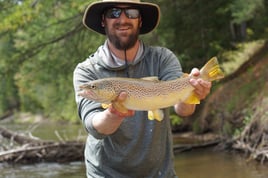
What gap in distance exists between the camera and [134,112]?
9.91 feet

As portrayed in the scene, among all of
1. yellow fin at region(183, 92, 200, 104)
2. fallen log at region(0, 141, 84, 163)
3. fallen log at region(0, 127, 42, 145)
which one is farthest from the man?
fallen log at region(0, 127, 42, 145)

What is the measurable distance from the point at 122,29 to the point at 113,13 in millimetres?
160

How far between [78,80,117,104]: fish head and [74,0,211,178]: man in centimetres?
36

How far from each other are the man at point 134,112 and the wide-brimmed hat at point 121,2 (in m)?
0.01

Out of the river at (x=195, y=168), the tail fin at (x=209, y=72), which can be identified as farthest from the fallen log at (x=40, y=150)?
the tail fin at (x=209, y=72)

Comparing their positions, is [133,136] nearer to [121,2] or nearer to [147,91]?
[147,91]

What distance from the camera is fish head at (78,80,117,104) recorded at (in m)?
2.63

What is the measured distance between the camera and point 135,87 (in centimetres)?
269

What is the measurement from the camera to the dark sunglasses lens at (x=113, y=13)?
3209 mm

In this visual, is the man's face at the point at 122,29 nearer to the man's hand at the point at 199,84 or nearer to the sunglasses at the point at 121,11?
the sunglasses at the point at 121,11

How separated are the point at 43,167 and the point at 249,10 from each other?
5907 mm

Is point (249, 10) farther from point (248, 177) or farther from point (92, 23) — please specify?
point (92, 23)

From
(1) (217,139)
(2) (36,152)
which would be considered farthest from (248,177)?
(2) (36,152)

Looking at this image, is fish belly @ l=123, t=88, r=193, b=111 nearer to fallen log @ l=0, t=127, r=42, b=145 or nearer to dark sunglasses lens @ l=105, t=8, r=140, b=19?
dark sunglasses lens @ l=105, t=8, r=140, b=19
